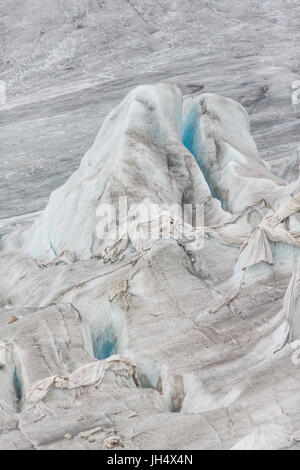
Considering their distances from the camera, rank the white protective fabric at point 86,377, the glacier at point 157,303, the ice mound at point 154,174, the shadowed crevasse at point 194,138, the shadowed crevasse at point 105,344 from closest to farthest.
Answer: the glacier at point 157,303
the white protective fabric at point 86,377
the shadowed crevasse at point 105,344
the ice mound at point 154,174
the shadowed crevasse at point 194,138

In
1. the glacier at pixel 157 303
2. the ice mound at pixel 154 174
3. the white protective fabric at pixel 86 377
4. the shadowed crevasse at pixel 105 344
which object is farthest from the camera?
the ice mound at pixel 154 174

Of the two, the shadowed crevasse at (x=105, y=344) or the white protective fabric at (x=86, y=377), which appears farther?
the shadowed crevasse at (x=105, y=344)

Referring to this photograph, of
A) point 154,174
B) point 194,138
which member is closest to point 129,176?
point 154,174

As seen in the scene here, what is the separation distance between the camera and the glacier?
5414 mm

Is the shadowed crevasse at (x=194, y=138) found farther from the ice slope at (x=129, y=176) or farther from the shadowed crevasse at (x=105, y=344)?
the shadowed crevasse at (x=105, y=344)

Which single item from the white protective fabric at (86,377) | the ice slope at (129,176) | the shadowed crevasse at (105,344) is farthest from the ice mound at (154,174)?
the white protective fabric at (86,377)

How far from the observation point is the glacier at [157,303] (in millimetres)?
5414

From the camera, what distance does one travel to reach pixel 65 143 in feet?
71.7

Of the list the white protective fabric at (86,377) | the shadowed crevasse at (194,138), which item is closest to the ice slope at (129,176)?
the shadowed crevasse at (194,138)

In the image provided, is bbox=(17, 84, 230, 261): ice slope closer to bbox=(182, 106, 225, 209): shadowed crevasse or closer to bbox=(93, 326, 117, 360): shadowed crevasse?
bbox=(182, 106, 225, 209): shadowed crevasse

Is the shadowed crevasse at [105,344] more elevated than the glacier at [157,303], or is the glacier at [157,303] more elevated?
the glacier at [157,303]

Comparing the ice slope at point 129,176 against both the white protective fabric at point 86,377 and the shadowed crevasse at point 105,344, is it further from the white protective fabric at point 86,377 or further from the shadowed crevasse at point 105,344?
the white protective fabric at point 86,377

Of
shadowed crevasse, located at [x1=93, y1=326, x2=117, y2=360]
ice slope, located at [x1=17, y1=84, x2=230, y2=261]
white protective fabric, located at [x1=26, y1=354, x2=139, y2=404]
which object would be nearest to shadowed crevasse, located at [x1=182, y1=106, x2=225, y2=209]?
ice slope, located at [x1=17, y1=84, x2=230, y2=261]
